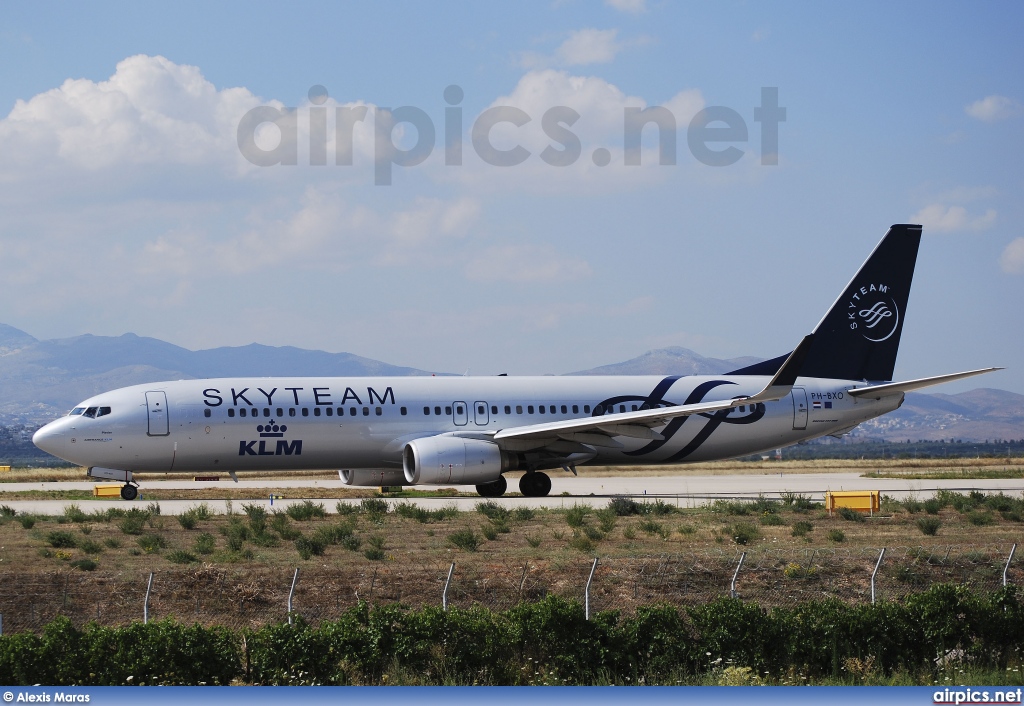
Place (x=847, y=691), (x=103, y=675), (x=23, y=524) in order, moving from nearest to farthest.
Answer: (x=847, y=691) → (x=103, y=675) → (x=23, y=524)

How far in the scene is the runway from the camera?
36219mm

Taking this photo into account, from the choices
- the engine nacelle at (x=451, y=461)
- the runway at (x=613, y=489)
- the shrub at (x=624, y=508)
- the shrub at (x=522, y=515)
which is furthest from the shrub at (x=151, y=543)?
the shrub at (x=624, y=508)

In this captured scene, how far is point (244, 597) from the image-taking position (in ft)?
61.4

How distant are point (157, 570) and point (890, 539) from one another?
15089mm

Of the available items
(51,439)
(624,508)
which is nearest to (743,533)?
(624,508)

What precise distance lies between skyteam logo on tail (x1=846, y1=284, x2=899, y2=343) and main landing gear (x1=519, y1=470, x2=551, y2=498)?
1202 centimetres

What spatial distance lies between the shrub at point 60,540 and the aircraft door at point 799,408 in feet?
77.7

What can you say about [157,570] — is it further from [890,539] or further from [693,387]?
[693,387]

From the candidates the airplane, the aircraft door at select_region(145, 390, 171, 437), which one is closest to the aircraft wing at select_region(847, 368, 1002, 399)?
the airplane

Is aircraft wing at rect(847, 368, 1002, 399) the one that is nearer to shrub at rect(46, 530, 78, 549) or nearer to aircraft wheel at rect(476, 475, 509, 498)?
aircraft wheel at rect(476, 475, 509, 498)

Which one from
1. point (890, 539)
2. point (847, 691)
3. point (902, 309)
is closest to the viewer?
point (847, 691)

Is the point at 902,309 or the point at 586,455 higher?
the point at 902,309

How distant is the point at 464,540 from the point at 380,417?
42.2ft

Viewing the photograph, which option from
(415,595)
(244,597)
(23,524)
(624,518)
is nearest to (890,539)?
(624,518)
